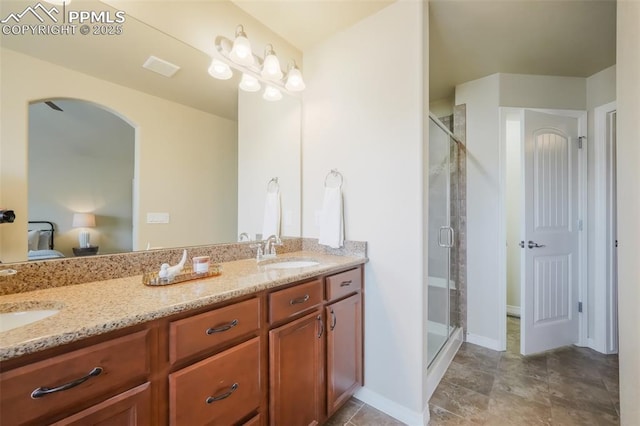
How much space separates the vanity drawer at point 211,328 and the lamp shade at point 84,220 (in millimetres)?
674

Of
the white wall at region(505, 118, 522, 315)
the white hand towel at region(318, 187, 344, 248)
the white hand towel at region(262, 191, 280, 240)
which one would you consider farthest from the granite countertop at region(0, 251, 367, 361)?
the white wall at region(505, 118, 522, 315)

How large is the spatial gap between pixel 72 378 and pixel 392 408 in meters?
1.63

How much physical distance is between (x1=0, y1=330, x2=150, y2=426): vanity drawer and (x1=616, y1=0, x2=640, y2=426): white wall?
1919mm

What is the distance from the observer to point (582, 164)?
8.20 ft

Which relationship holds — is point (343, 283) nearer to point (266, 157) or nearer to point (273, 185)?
point (273, 185)

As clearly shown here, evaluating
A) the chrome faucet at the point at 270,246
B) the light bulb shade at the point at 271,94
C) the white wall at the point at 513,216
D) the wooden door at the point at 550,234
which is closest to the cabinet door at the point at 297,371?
the chrome faucet at the point at 270,246

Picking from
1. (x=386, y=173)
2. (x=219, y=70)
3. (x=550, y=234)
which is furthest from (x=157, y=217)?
(x=550, y=234)

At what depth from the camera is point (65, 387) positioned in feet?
2.24

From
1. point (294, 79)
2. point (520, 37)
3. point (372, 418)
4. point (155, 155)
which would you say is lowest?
point (372, 418)

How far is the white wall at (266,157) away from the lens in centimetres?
187

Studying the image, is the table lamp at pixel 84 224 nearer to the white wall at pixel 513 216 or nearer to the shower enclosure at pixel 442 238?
the shower enclosure at pixel 442 238

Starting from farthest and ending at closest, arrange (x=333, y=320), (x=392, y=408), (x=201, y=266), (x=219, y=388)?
(x=392, y=408), (x=333, y=320), (x=201, y=266), (x=219, y=388)

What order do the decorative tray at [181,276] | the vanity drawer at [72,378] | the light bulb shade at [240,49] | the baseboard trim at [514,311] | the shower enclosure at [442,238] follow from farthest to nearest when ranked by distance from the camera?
the baseboard trim at [514,311] → the shower enclosure at [442,238] → the light bulb shade at [240,49] → the decorative tray at [181,276] → the vanity drawer at [72,378]

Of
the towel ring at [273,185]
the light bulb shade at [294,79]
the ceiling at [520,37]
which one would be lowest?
the towel ring at [273,185]
